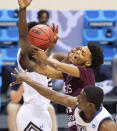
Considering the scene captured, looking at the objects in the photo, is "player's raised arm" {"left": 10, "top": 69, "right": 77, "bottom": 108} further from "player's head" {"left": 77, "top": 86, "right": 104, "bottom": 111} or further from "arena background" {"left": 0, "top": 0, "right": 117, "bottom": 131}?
"arena background" {"left": 0, "top": 0, "right": 117, "bottom": 131}

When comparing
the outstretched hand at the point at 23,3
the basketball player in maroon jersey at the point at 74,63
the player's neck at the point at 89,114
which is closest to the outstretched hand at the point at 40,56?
the basketball player in maroon jersey at the point at 74,63

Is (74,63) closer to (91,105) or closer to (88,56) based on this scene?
(88,56)

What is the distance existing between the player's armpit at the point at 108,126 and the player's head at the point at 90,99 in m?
0.15

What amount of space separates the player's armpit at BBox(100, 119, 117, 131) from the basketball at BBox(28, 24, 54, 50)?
120 cm

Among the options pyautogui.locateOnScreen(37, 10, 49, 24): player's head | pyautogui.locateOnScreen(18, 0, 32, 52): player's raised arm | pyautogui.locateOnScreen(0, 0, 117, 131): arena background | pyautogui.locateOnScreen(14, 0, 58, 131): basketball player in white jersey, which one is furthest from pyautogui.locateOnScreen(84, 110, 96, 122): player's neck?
pyautogui.locateOnScreen(0, 0, 117, 131): arena background

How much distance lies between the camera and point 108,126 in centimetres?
318

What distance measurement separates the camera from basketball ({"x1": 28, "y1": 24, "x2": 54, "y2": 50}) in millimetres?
4098

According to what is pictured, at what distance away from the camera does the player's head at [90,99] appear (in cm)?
327

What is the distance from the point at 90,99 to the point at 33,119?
100 cm

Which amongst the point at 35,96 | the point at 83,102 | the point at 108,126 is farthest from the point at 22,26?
the point at 108,126

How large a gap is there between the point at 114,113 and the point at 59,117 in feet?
2.98

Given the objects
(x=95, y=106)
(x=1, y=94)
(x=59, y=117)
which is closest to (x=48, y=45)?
(x=95, y=106)

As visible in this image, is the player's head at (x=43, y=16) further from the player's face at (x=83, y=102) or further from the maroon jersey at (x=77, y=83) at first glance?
the player's face at (x=83, y=102)

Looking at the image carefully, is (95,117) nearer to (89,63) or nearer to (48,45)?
(89,63)
